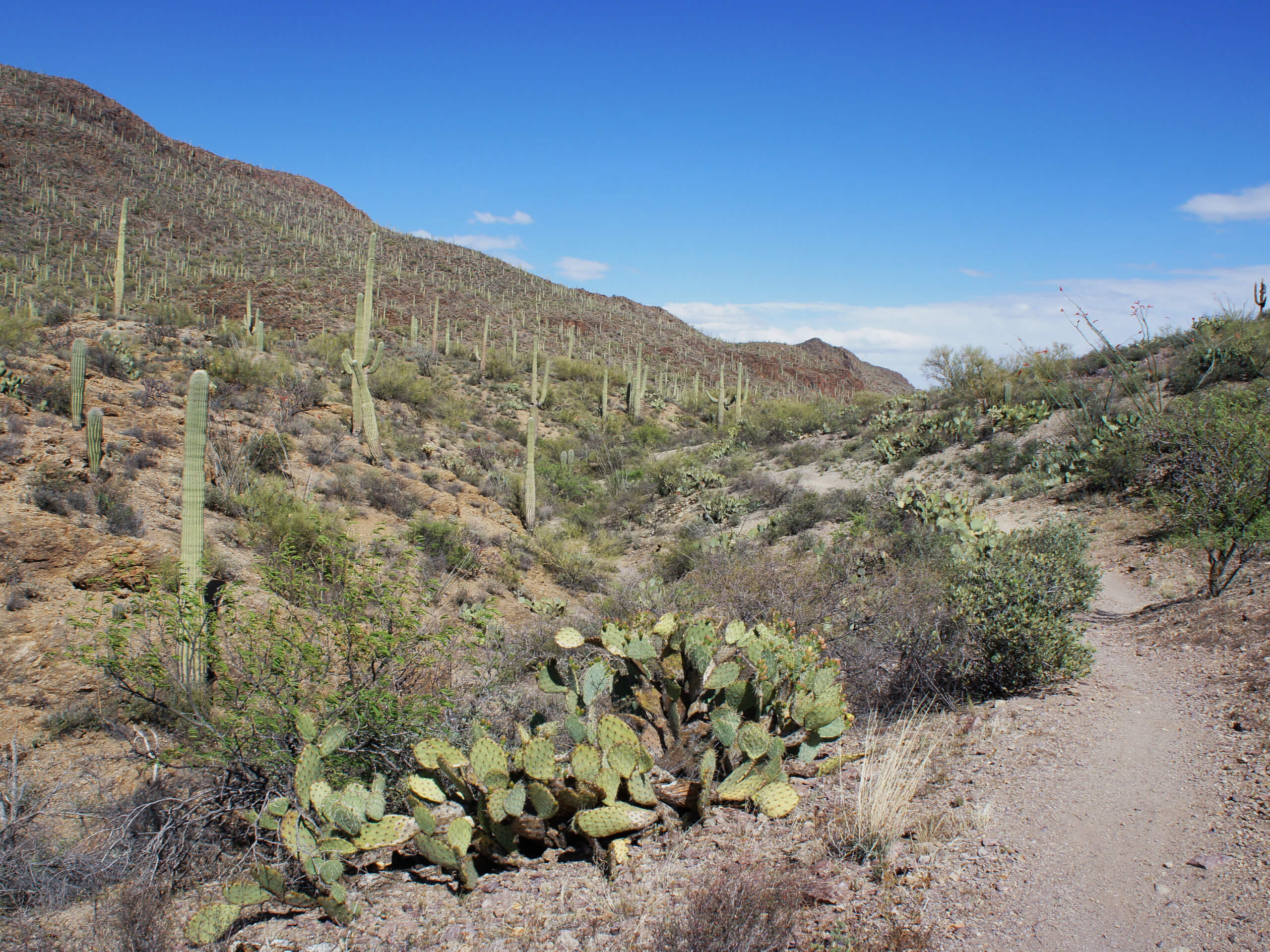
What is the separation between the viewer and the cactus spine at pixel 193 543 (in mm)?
4898

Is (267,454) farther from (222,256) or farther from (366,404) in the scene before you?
(222,256)

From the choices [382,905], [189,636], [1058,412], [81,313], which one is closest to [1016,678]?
[382,905]

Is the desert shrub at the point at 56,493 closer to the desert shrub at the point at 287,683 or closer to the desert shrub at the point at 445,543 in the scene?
the desert shrub at the point at 287,683

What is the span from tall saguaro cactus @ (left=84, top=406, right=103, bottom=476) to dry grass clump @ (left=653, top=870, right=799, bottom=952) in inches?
404

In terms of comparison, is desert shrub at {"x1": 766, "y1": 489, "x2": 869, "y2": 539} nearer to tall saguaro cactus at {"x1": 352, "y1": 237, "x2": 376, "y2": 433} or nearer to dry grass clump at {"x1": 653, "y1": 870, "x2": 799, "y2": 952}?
tall saguaro cactus at {"x1": 352, "y1": 237, "x2": 376, "y2": 433}

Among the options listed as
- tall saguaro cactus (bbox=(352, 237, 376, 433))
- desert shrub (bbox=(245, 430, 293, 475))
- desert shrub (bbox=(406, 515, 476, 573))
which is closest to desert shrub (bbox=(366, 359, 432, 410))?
tall saguaro cactus (bbox=(352, 237, 376, 433))

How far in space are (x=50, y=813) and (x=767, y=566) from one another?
771 cm

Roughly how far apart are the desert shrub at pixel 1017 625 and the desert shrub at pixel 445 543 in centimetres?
739

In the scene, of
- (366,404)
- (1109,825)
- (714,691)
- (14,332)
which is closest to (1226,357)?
(1109,825)

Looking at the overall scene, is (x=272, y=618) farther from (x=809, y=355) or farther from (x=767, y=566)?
(x=809, y=355)

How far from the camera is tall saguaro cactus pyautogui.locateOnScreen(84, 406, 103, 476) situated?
31.1 ft

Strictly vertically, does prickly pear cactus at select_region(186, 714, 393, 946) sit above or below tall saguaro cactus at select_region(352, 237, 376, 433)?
below

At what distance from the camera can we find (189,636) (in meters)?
4.95

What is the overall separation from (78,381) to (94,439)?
1889mm
